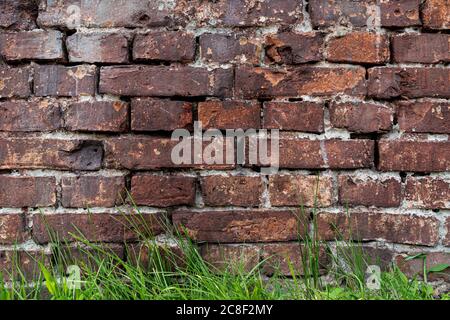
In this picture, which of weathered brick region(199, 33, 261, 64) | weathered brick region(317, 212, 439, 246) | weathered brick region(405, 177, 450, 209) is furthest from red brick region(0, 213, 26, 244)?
weathered brick region(405, 177, 450, 209)

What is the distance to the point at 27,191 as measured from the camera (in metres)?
1.47

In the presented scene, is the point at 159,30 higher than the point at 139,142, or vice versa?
the point at 159,30

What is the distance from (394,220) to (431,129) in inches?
11.2

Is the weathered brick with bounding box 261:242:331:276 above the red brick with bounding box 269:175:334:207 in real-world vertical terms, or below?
below

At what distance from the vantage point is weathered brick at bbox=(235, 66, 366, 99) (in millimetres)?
1472

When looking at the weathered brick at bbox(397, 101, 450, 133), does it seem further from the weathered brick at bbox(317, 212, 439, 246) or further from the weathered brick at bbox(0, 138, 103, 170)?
the weathered brick at bbox(0, 138, 103, 170)

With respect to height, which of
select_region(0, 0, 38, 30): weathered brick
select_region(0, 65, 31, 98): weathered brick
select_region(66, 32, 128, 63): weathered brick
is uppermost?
select_region(0, 0, 38, 30): weathered brick

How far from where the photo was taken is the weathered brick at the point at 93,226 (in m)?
1.46

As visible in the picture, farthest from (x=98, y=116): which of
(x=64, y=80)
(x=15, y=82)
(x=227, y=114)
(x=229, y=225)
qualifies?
(x=229, y=225)

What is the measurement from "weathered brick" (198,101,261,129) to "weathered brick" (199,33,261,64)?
126mm
